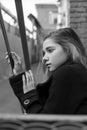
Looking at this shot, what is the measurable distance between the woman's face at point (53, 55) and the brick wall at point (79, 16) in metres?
2.34

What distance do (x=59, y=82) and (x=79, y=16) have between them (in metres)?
2.62

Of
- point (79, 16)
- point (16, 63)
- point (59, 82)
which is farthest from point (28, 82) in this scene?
point (79, 16)

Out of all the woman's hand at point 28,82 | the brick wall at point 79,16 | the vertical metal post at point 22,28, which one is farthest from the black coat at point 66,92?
the brick wall at point 79,16

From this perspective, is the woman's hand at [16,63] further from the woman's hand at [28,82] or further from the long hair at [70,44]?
the long hair at [70,44]

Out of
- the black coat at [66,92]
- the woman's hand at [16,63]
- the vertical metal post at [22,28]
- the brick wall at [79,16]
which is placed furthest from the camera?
the brick wall at [79,16]

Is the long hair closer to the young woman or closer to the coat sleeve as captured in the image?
the young woman

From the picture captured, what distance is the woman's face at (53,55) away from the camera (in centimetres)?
103

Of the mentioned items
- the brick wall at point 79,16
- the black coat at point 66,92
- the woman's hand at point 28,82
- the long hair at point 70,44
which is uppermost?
the long hair at point 70,44

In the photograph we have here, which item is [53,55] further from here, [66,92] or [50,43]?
[66,92]

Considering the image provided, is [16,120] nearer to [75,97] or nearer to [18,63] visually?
[75,97]

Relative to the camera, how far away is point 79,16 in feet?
11.0

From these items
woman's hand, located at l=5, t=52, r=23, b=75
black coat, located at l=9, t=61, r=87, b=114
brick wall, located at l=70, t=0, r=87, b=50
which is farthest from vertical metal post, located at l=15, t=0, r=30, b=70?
brick wall, located at l=70, t=0, r=87, b=50

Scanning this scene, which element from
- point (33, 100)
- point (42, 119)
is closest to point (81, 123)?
point (42, 119)

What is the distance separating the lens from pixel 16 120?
0.38 m
